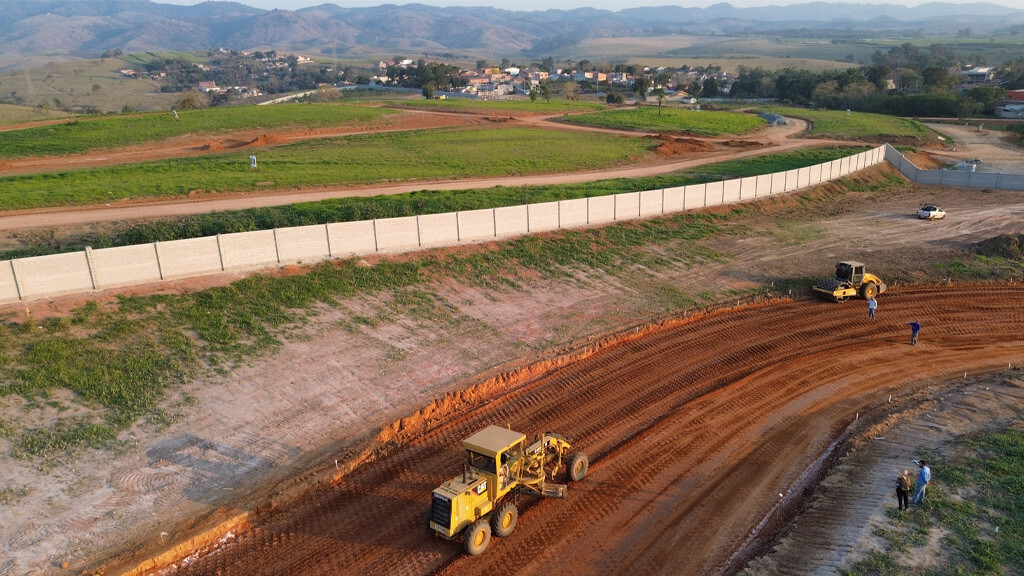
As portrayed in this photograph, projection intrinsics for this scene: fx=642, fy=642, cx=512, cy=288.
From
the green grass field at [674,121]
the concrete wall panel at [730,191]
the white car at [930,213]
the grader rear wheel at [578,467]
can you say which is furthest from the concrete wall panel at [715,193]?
the green grass field at [674,121]

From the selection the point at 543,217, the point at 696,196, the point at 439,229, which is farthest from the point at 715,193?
the point at 439,229

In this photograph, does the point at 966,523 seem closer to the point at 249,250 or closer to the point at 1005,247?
the point at 249,250

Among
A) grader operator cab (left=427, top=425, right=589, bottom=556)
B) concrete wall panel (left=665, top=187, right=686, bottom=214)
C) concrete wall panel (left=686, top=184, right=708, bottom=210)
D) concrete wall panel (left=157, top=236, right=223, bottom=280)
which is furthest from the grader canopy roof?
concrete wall panel (left=686, top=184, right=708, bottom=210)

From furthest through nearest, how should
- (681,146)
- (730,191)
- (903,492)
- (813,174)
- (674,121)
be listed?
(674,121)
(681,146)
(813,174)
(730,191)
(903,492)

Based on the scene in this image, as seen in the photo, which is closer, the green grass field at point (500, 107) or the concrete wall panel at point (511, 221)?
the concrete wall panel at point (511, 221)

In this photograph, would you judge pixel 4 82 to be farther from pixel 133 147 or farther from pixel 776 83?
pixel 776 83

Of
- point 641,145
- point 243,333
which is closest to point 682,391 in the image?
point 243,333

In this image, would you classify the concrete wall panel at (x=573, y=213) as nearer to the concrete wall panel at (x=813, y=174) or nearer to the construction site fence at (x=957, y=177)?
the concrete wall panel at (x=813, y=174)
